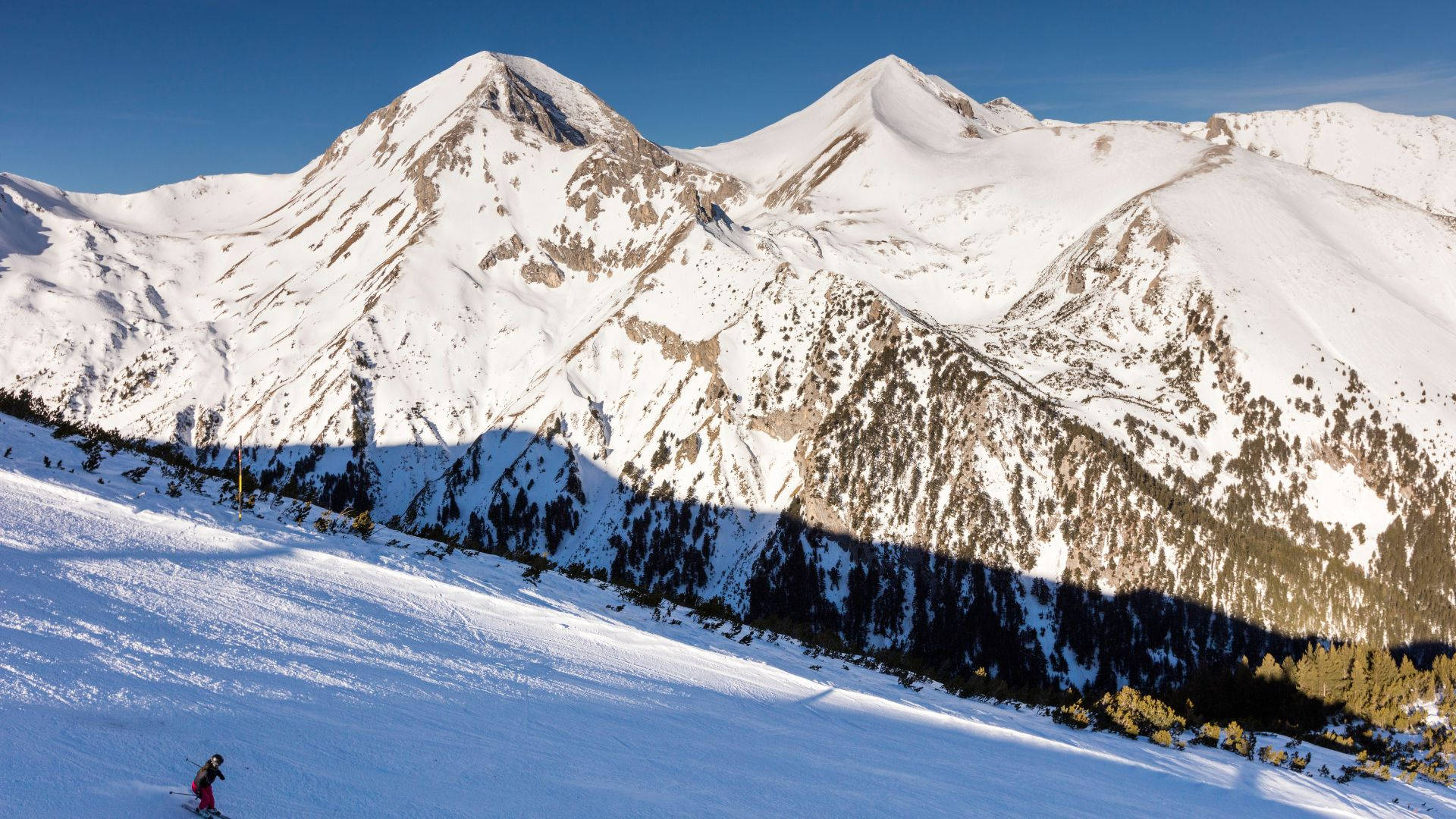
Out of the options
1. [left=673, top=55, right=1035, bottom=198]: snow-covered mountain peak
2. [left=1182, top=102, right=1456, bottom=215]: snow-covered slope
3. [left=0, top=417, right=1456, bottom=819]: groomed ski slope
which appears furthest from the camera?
[left=1182, top=102, right=1456, bottom=215]: snow-covered slope

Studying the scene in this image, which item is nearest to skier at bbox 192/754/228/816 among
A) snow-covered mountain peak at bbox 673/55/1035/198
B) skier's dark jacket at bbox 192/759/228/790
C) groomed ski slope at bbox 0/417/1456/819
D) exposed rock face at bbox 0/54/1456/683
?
skier's dark jacket at bbox 192/759/228/790

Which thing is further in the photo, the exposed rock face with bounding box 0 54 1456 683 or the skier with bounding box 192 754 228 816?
the exposed rock face with bounding box 0 54 1456 683

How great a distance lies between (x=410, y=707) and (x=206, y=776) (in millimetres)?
2295

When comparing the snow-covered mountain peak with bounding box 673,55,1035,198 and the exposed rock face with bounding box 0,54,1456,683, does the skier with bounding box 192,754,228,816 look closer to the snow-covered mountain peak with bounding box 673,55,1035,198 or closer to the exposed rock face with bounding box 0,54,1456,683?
the exposed rock face with bounding box 0,54,1456,683

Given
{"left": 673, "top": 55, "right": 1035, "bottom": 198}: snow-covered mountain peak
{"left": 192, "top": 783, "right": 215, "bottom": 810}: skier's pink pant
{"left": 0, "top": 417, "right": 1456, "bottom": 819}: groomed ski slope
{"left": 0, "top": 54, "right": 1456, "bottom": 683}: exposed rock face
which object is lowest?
{"left": 192, "top": 783, "right": 215, "bottom": 810}: skier's pink pant

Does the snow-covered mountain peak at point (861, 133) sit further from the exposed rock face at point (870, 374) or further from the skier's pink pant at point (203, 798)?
the skier's pink pant at point (203, 798)

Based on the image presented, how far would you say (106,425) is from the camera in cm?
10300

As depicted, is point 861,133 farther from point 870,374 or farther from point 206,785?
point 206,785

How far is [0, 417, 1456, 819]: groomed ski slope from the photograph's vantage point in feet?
16.2

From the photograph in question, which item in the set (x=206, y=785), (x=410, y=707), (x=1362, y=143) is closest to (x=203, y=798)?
(x=206, y=785)

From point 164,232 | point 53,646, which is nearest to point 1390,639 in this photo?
point 53,646

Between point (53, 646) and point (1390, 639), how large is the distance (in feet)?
279

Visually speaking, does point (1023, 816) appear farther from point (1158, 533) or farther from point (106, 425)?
point (106, 425)

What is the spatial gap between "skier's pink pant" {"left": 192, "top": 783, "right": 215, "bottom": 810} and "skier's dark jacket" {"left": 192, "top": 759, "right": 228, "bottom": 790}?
2 centimetres
